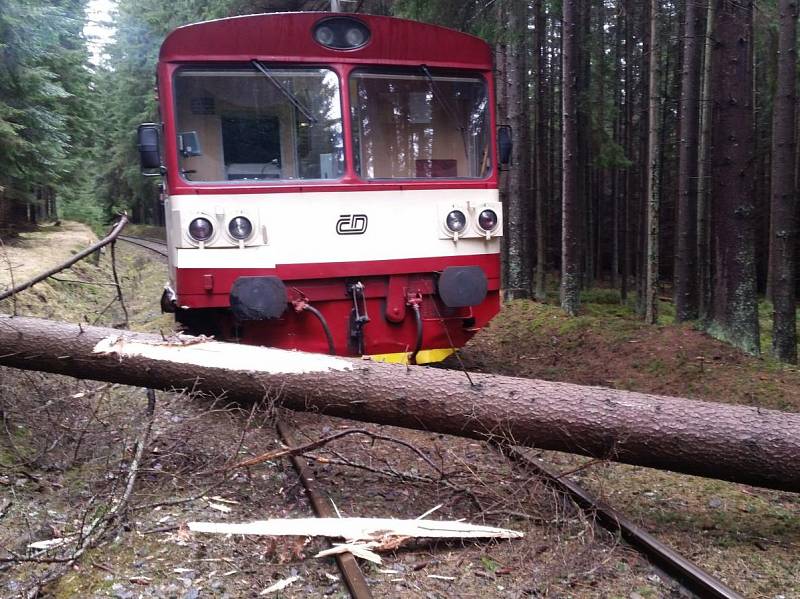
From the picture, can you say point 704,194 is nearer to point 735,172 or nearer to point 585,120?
point 585,120

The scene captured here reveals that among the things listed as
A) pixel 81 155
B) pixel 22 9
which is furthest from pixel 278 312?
pixel 81 155

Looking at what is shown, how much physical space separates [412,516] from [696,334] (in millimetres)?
4795

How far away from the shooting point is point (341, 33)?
19.1 ft

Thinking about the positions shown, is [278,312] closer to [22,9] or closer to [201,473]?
[201,473]

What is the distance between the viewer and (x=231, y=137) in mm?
5750

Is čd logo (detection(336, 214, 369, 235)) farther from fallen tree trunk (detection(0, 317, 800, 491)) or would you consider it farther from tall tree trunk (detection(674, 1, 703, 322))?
tall tree trunk (detection(674, 1, 703, 322))

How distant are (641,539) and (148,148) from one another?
4.54 meters

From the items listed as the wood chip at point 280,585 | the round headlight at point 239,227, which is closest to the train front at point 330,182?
the round headlight at point 239,227

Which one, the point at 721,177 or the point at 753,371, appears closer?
the point at 753,371

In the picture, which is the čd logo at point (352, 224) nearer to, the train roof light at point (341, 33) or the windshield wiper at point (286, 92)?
the windshield wiper at point (286, 92)

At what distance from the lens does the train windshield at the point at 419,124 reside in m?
5.98

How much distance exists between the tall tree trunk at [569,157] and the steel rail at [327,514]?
20.5ft

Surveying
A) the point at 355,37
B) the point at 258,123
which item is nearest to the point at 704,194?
the point at 355,37

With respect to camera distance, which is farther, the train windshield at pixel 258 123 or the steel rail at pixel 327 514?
the train windshield at pixel 258 123
